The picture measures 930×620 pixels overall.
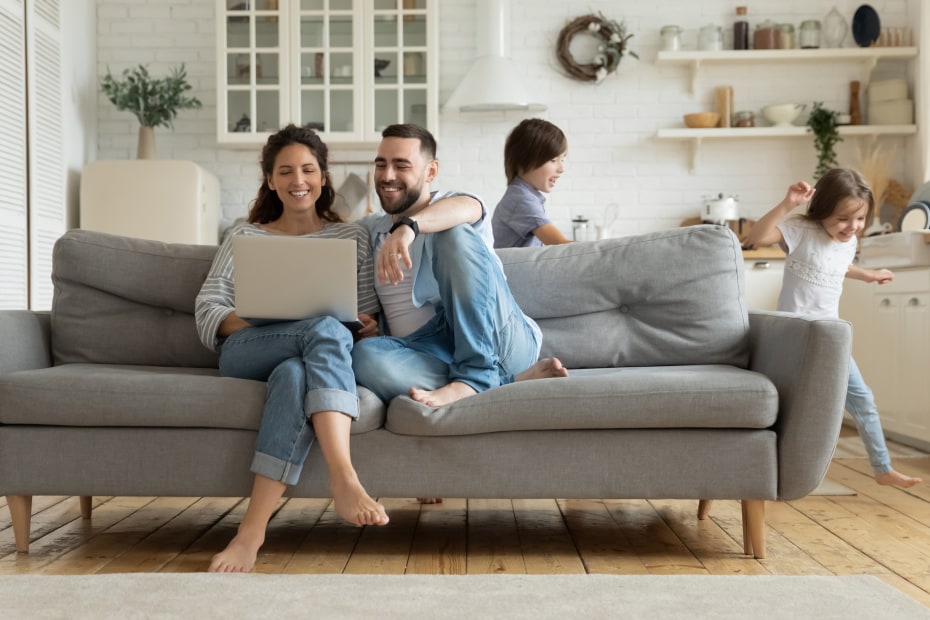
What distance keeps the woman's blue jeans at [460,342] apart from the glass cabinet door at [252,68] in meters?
3.36

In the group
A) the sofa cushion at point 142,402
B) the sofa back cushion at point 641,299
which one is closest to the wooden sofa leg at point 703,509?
the sofa back cushion at point 641,299

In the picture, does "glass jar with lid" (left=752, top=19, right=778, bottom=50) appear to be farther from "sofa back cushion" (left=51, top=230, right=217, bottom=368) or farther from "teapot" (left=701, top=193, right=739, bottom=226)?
"sofa back cushion" (left=51, top=230, right=217, bottom=368)

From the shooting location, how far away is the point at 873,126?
18.4 ft

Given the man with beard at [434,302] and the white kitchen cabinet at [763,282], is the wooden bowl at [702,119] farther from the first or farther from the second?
the man with beard at [434,302]

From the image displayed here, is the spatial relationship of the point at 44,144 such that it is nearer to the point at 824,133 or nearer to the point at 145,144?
the point at 145,144

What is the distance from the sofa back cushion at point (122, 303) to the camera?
283 cm

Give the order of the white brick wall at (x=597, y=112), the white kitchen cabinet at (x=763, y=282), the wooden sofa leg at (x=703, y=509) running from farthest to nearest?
the white brick wall at (x=597, y=112) → the white kitchen cabinet at (x=763, y=282) → the wooden sofa leg at (x=703, y=509)

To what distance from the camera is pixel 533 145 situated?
Result: 3455 mm

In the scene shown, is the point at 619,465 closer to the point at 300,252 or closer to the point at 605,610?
the point at 605,610

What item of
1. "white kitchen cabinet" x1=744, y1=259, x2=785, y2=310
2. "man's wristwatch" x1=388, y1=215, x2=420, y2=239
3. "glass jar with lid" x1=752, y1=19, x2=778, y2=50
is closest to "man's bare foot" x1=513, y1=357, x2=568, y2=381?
"man's wristwatch" x1=388, y1=215, x2=420, y2=239

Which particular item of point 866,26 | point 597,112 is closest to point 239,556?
point 597,112

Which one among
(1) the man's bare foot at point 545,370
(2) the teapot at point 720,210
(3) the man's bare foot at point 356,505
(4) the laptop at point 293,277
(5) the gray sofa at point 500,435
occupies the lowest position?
(3) the man's bare foot at point 356,505

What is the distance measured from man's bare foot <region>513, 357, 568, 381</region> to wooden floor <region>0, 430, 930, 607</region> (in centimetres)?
41

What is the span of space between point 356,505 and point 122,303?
1.10 meters
